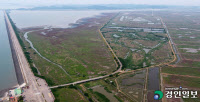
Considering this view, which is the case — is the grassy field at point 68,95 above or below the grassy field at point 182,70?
above

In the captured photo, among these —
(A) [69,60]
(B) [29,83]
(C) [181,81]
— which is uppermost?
(B) [29,83]

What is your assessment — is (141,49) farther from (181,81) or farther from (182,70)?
(181,81)

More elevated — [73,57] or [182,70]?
[73,57]

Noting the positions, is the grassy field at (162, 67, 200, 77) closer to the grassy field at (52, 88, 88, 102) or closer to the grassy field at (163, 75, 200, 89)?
the grassy field at (163, 75, 200, 89)

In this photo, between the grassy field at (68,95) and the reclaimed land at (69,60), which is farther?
the reclaimed land at (69,60)

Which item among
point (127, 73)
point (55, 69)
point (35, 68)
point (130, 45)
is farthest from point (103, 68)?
point (130, 45)

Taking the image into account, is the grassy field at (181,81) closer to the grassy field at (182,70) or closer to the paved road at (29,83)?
the grassy field at (182,70)

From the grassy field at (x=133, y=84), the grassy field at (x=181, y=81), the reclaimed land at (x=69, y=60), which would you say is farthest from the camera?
the reclaimed land at (x=69, y=60)

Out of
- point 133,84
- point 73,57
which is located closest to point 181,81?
point 133,84

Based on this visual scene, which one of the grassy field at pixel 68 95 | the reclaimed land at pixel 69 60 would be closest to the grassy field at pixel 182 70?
the reclaimed land at pixel 69 60

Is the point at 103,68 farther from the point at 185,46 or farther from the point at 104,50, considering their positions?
the point at 185,46

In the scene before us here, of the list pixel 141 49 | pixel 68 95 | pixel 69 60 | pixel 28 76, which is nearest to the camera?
pixel 68 95
